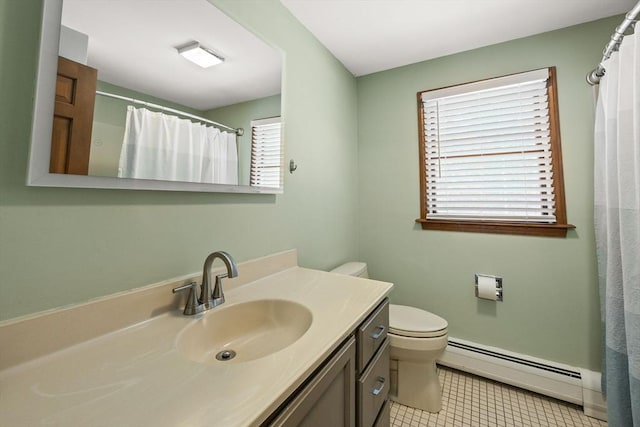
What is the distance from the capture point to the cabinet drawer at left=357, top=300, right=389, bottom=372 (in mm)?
873

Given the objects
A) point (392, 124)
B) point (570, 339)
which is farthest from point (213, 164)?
point (570, 339)

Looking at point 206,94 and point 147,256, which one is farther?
point 206,94

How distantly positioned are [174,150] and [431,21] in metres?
1.69

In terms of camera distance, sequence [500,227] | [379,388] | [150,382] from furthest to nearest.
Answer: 1. [500,227]
2. [379,388]
3. [150,382]

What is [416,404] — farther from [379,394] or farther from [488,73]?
[488,73]

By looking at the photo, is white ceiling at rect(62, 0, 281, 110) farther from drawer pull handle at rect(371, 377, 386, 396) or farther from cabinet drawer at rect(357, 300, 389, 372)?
drawer pull handle at rect(371, 377, 386, 396)

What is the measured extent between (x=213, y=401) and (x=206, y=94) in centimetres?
100

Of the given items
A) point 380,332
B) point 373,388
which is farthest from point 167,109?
point 373,388

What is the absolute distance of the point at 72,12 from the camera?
660mm

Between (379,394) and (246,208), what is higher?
(246,208)

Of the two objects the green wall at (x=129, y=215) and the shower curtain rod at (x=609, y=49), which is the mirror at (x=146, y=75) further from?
the shower curtain rod at (x=609, y=49)

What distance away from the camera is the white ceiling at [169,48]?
0.72m

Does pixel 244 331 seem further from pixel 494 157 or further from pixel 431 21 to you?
pixel 431 21

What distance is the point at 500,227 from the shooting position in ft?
A: 5.71
